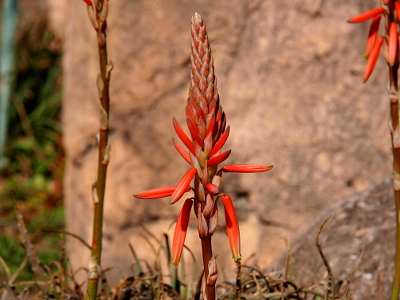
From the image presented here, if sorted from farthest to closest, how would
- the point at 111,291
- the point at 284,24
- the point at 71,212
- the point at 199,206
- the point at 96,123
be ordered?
1. the point at 71,212
2. the point at 96,123
3. the point at 284,24
4. the point at 111,291
5. the point at 199,206

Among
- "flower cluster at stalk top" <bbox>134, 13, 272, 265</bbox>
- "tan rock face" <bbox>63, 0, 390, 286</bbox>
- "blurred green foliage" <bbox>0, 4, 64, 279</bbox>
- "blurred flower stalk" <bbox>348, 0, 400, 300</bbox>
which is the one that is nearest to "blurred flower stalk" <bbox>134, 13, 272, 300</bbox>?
"flower cluster at stalk top" <bbox>134, 13, 272, 265</bbox>

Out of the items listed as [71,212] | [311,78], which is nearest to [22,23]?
[71,212]

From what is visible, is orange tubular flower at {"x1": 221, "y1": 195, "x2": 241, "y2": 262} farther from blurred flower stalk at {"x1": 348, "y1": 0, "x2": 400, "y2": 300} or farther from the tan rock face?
the tan rock face

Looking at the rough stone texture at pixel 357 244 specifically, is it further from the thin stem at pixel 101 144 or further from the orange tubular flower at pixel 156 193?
the orange tubular flower at pixel 156 193

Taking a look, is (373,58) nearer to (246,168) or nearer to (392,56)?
(392,56)

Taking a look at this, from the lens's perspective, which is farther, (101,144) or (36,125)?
(36,125)

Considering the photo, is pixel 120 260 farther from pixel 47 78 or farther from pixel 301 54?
pixel 47 78

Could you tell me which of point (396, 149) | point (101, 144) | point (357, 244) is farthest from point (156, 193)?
point (357, 244)
